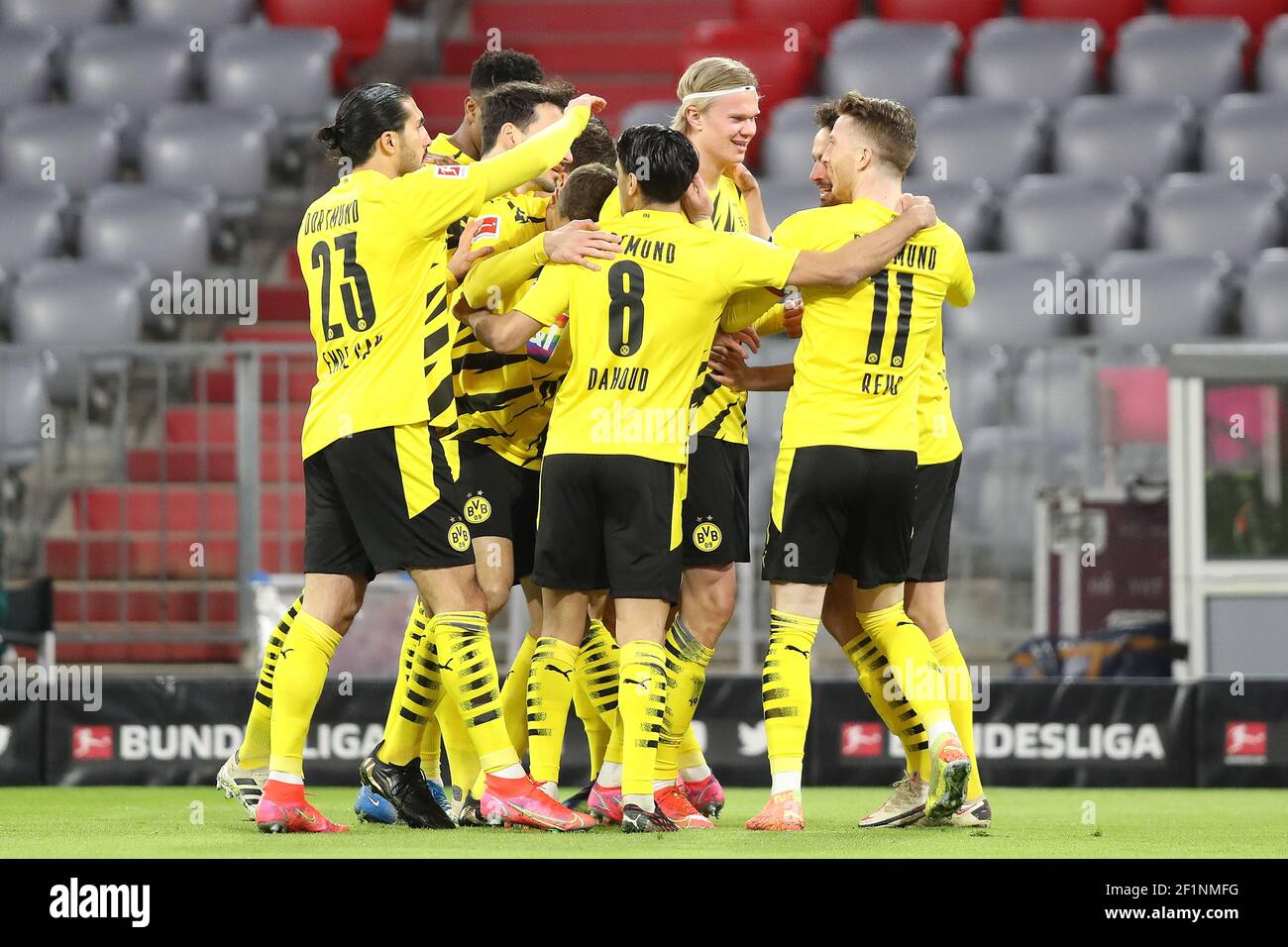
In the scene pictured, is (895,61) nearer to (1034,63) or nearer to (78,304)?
(1034,63)

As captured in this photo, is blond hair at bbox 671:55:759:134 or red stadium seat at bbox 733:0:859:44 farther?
red stadium seat at bbox 733:0:859:44

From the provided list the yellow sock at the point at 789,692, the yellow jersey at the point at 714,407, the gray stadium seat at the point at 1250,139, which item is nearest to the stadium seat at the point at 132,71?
the gray stadium seat at the point at 1250,139

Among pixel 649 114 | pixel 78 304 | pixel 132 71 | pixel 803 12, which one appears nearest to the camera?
pixel 78 304

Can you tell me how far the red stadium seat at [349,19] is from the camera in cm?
1312

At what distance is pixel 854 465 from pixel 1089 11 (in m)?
8.45

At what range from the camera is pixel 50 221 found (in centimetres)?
1154

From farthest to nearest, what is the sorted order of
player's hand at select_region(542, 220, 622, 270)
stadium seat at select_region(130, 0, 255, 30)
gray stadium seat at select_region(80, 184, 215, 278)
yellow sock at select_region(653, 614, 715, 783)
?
stadium seat at select_region(130, 0, 255, 30)
gray stadium seat at select_region(80, 184, 215, 278)
yellow sock at select_region(653, 614, 715, 783)
player's hand at select_region(542, 220, 622, 270)

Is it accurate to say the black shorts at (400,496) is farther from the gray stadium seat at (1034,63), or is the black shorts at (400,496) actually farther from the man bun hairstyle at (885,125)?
the gray stadium seat at (1034,63)

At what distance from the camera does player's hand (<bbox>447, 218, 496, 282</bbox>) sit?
5.86m

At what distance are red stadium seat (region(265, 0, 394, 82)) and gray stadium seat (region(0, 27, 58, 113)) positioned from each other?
162cm

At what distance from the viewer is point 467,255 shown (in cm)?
587

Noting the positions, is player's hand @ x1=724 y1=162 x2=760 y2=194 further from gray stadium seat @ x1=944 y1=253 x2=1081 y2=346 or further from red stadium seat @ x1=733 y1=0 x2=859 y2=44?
red stadium seat @ x1=733 y1=0 x2=859 y2=44

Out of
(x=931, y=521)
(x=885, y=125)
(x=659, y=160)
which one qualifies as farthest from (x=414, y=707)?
(x=885, y=125)

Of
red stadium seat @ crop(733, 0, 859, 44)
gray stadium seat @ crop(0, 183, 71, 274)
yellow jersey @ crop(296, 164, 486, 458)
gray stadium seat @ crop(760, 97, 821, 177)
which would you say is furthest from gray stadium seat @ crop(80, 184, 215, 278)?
yellow jersey @ crop(296, 164, 486, 458)
